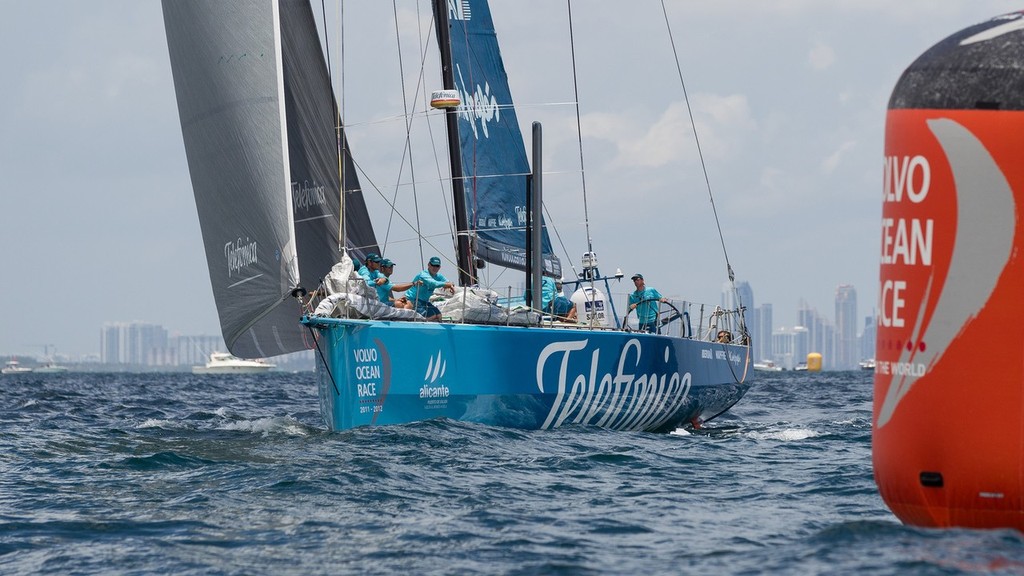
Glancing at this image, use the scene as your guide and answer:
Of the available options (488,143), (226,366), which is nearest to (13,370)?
(226,366)

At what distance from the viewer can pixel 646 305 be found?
1266 centimetres

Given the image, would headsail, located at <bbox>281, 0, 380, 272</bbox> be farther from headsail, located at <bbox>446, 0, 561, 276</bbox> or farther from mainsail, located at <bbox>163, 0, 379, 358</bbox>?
headsail, located at <bbox>446, 0, 561, 276</bbox>

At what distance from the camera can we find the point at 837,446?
10.5 metres

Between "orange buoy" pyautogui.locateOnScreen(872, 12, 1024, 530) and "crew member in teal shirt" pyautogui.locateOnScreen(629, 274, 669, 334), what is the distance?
7.37 meters

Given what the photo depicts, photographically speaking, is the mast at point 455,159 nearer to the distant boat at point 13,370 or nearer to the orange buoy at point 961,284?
the orange buoy at point 961,284

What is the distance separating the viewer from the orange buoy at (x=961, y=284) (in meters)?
4.74

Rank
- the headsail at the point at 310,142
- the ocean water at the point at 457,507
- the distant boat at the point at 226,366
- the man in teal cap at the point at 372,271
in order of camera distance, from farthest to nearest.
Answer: the distant boat at the point at 226,366, the headsail at the point at 310,142, the man in teal cap at the point at 372,271, the ocean water at the point at 457,507

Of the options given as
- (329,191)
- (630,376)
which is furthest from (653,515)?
(329,191)

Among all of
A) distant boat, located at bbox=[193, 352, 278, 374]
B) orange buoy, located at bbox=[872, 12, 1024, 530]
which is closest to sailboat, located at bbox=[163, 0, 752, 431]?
orange buoy, located at bbox=[872, 12, 1024, 530]

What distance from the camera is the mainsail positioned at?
1040 centimetres

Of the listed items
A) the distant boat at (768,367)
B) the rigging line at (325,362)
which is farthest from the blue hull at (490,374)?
the distant boat at (768,367)

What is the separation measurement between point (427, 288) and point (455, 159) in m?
2.26

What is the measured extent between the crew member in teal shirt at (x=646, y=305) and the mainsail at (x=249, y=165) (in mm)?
3152

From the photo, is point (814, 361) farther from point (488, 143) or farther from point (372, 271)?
point (372, 271)
